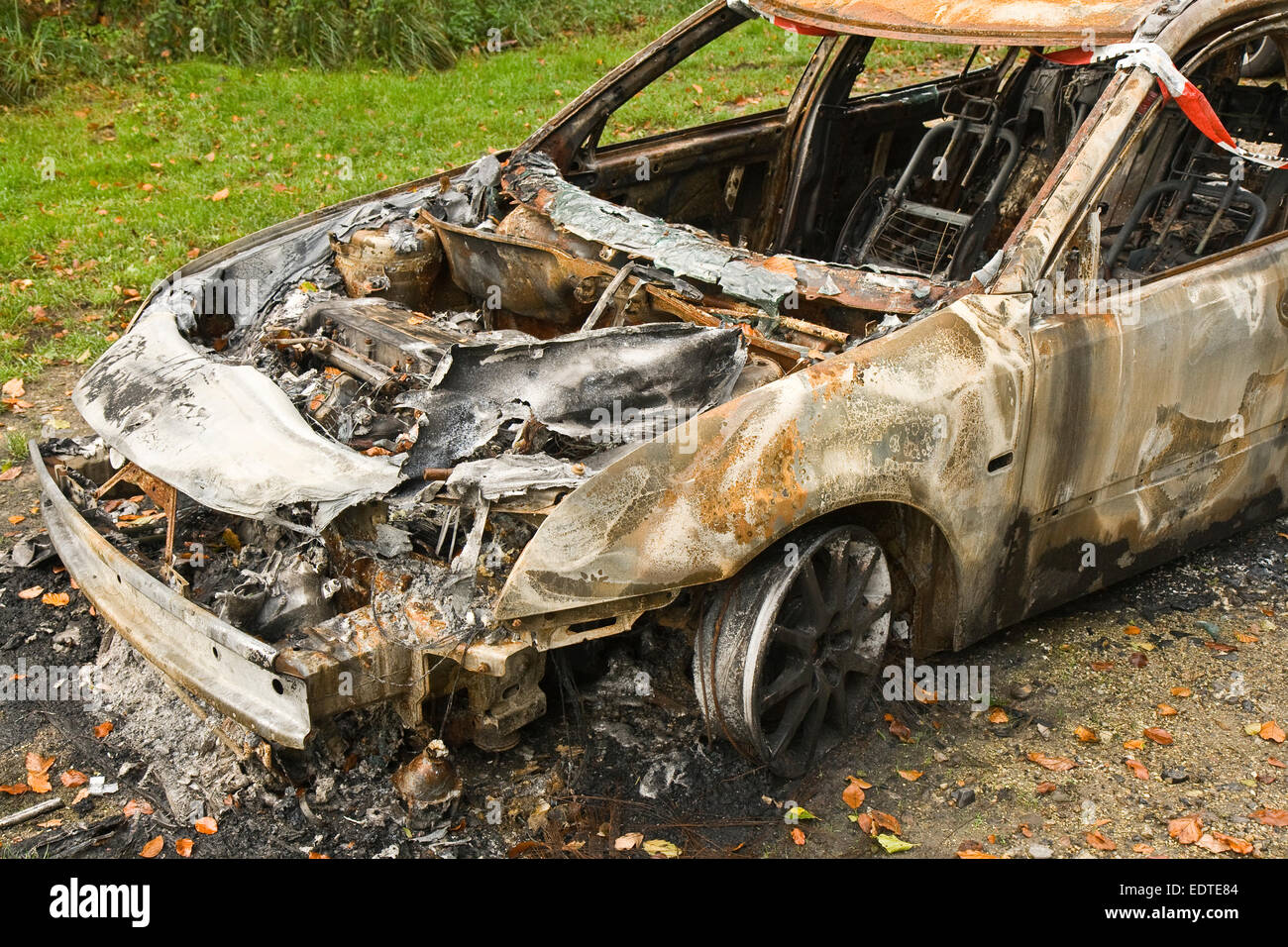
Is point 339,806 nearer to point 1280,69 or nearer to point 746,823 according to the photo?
point 746,823

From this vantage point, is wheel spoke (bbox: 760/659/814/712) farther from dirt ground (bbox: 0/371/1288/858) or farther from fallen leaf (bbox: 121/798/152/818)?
fallen leaf (bbox: 121/798/152/818)

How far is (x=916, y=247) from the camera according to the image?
4.82 m

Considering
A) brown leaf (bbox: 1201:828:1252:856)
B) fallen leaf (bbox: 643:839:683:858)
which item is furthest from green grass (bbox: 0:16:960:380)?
brown leaf (bbox: 1201:828:1252:856)

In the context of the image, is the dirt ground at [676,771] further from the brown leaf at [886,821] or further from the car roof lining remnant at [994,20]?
the car roof lining remnant at [994,20]

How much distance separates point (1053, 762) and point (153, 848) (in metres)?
2.50

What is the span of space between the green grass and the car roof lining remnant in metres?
4.24

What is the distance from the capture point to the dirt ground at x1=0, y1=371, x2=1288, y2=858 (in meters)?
3.32

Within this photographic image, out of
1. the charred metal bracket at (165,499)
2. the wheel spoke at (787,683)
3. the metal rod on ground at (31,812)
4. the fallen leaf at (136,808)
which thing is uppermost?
the charred metal bracket at (165,499)

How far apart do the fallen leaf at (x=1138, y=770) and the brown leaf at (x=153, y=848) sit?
2.69 metres

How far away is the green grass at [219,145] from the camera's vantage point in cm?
709

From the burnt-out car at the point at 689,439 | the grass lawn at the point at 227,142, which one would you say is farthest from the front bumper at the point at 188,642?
the grass lawn at the point at 227,142

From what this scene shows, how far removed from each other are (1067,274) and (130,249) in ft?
19.2

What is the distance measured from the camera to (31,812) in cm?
338
